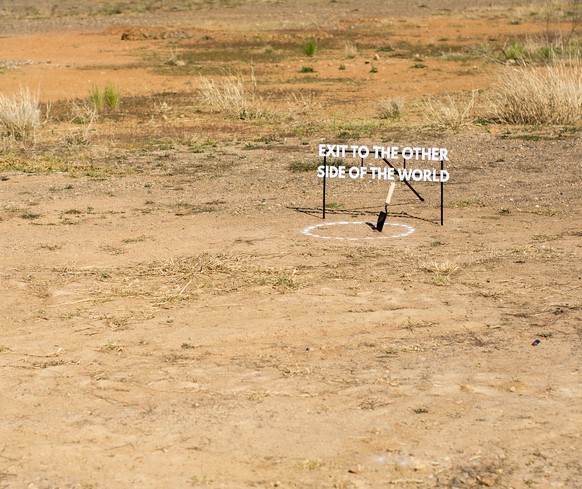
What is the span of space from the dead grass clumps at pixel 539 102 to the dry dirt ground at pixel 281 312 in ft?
1.71

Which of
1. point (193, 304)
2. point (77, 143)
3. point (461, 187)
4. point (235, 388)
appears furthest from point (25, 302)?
point (77, 143)

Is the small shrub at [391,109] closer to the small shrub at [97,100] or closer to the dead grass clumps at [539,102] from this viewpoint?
the dead grass clumps at [539,102]

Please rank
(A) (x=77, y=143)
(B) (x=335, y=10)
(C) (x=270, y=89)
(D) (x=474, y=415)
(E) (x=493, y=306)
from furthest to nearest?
(B) (x=335, y=10), (C) (x=270, y=89), (A) (x=77, y=143), (E) (x=493, y=306), (D) (x=474, y=415)

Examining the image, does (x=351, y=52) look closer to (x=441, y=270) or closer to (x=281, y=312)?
(x=441, y=270)

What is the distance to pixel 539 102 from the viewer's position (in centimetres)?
1869

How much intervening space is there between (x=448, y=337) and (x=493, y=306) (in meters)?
0.85

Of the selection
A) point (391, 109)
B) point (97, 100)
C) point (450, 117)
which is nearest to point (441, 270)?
point (450, 117)

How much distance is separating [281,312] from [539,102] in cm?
1105

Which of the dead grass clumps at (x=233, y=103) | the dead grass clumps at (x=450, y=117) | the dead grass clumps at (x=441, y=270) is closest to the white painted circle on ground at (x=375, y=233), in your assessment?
the dead grass clumps at (x=441, y=270)

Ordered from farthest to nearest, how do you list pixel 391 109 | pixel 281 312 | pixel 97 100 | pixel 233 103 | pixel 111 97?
pixel 111 97 → pixel 97 100 → pixel 233 103 → pixel 391 109 → pixel 281 312

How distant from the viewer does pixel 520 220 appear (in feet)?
40.0

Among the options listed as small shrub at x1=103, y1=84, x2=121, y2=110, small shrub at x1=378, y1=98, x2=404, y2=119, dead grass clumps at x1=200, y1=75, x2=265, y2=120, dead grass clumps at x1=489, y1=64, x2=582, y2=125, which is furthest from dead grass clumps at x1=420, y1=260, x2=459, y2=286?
small shrub at x1=103, y1=84, x2=121, y2=110

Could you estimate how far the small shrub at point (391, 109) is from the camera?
2030cm

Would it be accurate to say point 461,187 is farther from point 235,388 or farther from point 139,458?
point 139,458
